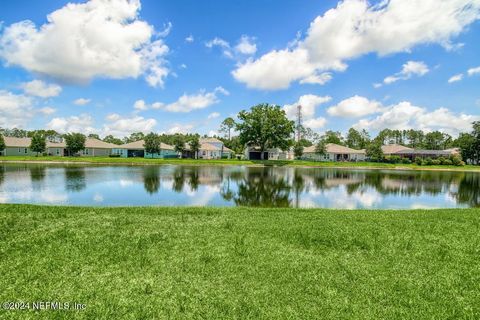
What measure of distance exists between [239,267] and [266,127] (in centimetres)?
5958

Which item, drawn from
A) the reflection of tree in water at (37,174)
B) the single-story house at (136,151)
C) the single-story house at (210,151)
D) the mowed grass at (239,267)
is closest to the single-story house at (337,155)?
the single-story house at (210,151)

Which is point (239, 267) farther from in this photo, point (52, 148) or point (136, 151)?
point (52, 148)

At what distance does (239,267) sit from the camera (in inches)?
241

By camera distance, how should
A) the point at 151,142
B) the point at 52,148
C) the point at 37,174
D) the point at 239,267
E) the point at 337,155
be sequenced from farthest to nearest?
the point at 337,155
the point at 52,148
the point at 151,142
the point at 37,174
the point at 239,267

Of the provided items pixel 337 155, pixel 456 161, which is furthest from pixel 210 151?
pixel 456 161

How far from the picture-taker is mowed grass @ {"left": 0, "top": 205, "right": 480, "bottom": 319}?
4.60 metres

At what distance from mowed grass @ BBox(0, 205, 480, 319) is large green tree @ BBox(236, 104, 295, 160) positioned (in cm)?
5585

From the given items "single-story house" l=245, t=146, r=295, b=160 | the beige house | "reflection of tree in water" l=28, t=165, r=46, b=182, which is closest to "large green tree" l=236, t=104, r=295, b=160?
"single-story house" l=245, t=146, r=295, b=160

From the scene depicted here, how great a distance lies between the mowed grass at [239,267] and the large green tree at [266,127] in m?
55.8

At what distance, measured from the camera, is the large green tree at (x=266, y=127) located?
65369 mm

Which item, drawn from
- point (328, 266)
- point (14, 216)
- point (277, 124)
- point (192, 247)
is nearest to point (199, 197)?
point (14, 216)

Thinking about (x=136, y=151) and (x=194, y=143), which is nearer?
(x=194, y=143)

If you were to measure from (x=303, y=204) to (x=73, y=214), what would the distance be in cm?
1168

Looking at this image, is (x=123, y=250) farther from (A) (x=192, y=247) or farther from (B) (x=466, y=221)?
(B) (x=466, y=221)
